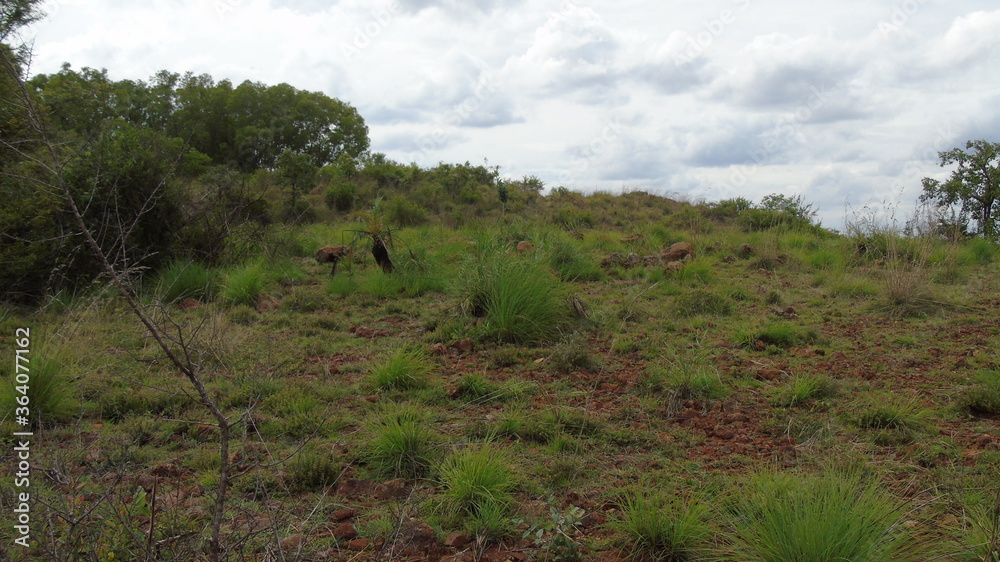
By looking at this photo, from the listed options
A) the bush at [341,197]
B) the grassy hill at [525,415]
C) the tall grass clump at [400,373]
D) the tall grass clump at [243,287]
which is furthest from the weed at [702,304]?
the bush at [341,197]

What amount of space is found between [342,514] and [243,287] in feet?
13.9

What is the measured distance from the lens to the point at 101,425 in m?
3.66

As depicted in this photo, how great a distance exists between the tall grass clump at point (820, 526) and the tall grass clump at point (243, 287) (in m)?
5.26

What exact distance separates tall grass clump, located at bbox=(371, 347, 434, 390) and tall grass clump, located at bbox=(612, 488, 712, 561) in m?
2.01

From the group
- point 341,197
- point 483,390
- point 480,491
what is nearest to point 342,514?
point 480,491

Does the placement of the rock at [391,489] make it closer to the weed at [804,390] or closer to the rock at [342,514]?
the rock at [342,514]

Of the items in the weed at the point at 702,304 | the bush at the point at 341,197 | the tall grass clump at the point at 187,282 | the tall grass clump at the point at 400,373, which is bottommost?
the tall grass clump at the point at 400,373

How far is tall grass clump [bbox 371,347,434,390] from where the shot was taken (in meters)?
4.25

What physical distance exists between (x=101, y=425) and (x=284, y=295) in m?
3.19

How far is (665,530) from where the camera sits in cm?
242

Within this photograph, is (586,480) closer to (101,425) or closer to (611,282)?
(101,425)

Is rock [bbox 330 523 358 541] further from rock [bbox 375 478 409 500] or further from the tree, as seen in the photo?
the tree

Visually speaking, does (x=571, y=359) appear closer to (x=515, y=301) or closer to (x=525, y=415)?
(x=515, y=301)

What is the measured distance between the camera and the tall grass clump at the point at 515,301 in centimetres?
528
